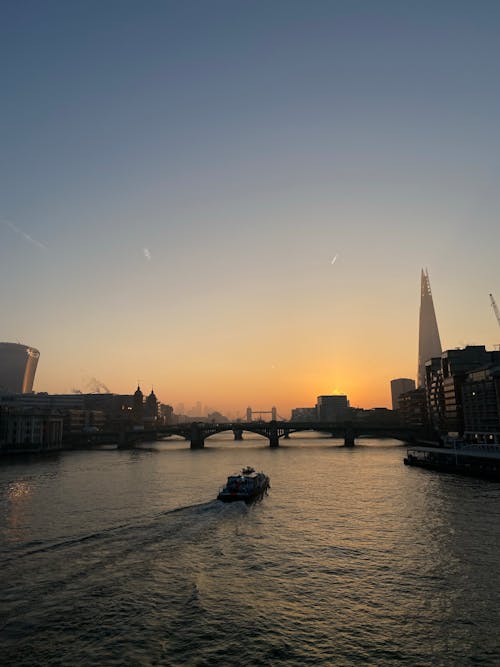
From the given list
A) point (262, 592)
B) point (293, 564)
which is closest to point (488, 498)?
point (293, 564)

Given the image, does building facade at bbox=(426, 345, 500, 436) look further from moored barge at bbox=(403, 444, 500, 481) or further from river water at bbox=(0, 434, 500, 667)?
river water at bbox=(0, 434, 500, 667)

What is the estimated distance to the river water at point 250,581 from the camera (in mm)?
26984

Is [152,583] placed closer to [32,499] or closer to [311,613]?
[311,613]

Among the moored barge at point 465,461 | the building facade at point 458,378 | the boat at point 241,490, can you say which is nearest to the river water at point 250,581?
the boat at point 241,490

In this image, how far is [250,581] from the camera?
37156mm

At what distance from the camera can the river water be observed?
88.5ft

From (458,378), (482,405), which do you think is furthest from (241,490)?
(458,378)

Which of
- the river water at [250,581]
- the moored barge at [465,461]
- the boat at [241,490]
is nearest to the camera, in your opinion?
the river water at [250,581]

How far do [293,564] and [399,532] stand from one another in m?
17.1

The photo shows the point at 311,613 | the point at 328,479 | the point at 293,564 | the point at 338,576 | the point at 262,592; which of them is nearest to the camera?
the point at 311,613

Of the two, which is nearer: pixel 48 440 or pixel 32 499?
pixel 32 499

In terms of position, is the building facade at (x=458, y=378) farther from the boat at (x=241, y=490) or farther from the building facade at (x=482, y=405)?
the boat at (x=241, y=490)

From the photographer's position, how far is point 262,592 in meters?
35.1

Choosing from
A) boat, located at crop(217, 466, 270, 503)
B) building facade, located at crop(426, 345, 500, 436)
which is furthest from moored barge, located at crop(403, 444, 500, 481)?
building facade, located at crop(426, 345, 500, 436)
